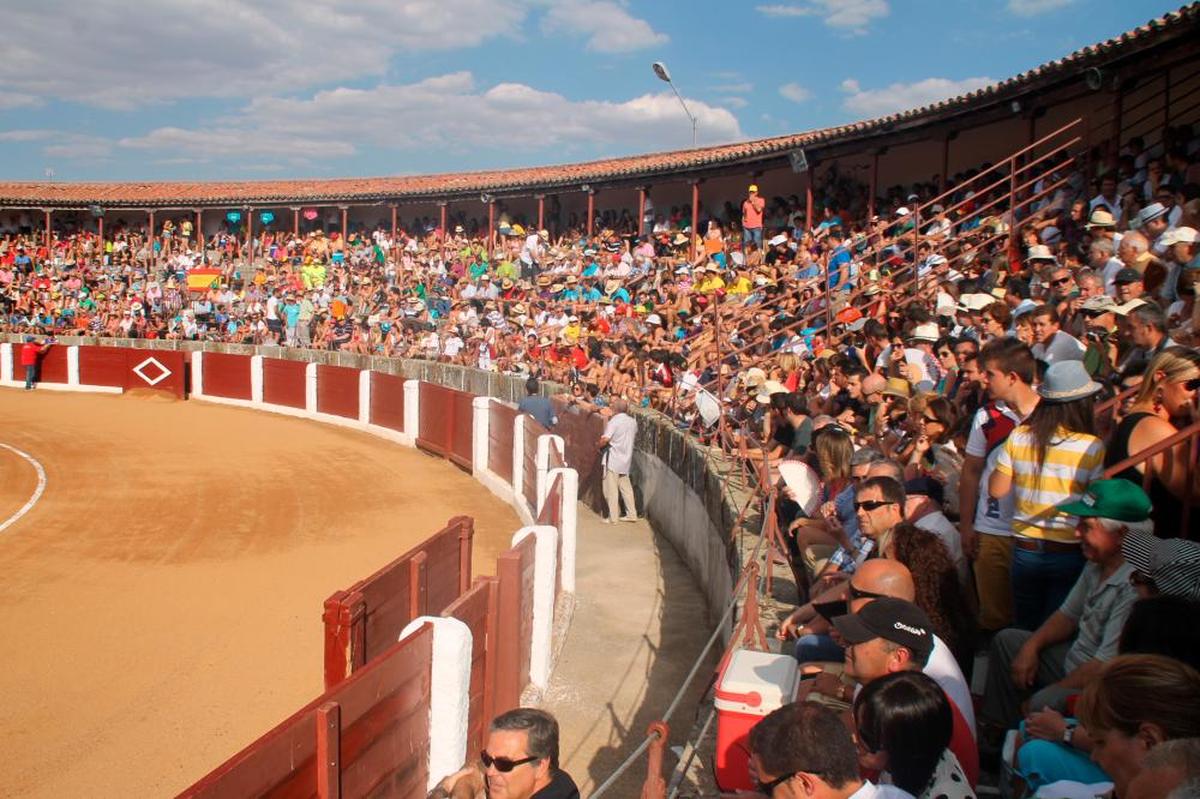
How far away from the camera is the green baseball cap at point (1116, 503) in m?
3.27

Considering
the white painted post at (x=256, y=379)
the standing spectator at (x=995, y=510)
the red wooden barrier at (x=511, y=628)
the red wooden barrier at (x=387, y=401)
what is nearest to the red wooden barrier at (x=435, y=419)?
the red wooden barrier at (x=387, y=401)

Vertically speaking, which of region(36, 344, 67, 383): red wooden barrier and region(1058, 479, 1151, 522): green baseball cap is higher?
region(1058, 479, 1151, 522): green baseball cap

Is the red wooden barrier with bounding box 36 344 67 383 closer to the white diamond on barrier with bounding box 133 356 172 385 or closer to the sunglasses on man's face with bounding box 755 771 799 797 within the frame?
the white diamond on barrier with bounding box 133 356 172 385

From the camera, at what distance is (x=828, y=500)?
5.64m

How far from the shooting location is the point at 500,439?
13.5 meters

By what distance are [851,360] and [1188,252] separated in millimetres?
2367

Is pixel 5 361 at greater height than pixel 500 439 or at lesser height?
lesser

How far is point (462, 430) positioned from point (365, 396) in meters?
4.57

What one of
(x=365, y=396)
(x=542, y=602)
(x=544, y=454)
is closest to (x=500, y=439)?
(x=544, y=454)

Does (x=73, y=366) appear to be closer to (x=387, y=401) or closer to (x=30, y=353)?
(x=30, y=353)

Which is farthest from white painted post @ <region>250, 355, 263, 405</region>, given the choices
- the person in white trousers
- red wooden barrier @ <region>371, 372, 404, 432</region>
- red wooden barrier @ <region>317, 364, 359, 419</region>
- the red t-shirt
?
the person in white trousers

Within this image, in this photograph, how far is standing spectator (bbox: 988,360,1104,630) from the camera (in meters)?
3.93

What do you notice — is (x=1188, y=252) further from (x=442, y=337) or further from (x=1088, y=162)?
(x=442, y=337)

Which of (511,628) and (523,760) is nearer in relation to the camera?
(523,760)
